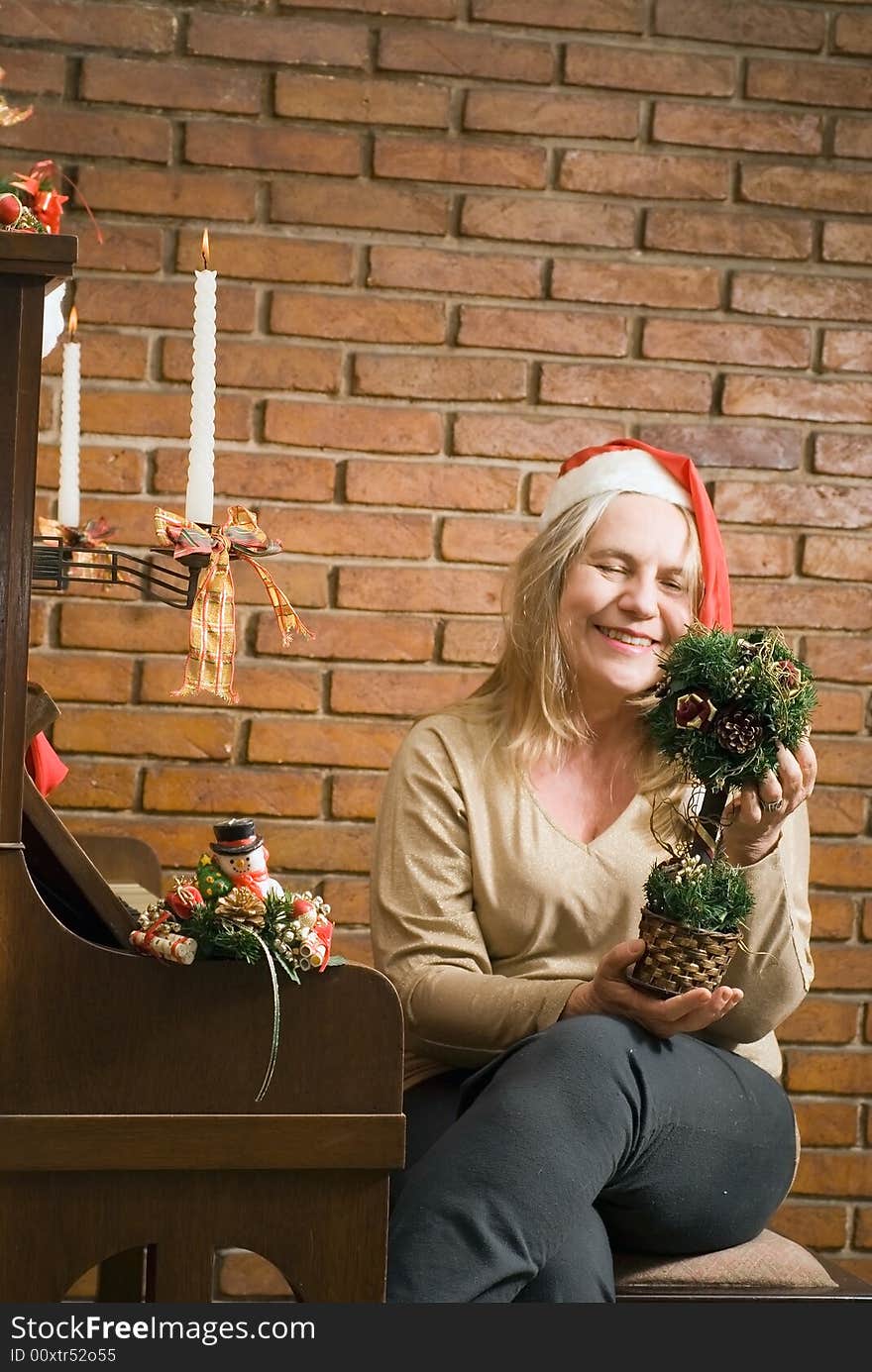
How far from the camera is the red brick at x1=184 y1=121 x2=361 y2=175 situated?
2152 mm

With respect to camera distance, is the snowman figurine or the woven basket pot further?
the woven basket pot

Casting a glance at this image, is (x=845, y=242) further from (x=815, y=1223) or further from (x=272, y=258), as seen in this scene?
(x=815, y=1223)

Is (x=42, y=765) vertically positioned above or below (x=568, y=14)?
below

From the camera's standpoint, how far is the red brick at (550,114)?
219cm

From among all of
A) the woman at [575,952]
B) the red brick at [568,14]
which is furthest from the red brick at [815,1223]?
the red brick at [568,14]

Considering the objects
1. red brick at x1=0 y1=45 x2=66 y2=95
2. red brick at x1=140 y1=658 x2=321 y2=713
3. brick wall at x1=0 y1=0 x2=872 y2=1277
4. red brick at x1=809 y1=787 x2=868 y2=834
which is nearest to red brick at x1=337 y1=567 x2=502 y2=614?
brick wall at x1=0 y1=0 x2=872 y2=1277

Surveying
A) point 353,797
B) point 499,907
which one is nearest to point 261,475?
point 353,797

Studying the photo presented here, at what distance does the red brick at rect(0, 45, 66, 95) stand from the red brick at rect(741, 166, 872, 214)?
1.01 meters

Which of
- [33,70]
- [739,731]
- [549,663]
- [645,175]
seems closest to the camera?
[739,731]

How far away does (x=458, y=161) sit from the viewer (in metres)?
2.19

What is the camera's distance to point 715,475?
225cm

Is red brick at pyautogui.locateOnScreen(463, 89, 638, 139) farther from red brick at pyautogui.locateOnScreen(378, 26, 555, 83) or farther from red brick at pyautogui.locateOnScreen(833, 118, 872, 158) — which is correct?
red brick at pyautogui.locateOnScreen(833, 118, 872, 158)

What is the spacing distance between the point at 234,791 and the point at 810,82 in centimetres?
136

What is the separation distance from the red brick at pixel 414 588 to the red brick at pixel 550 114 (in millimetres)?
654
